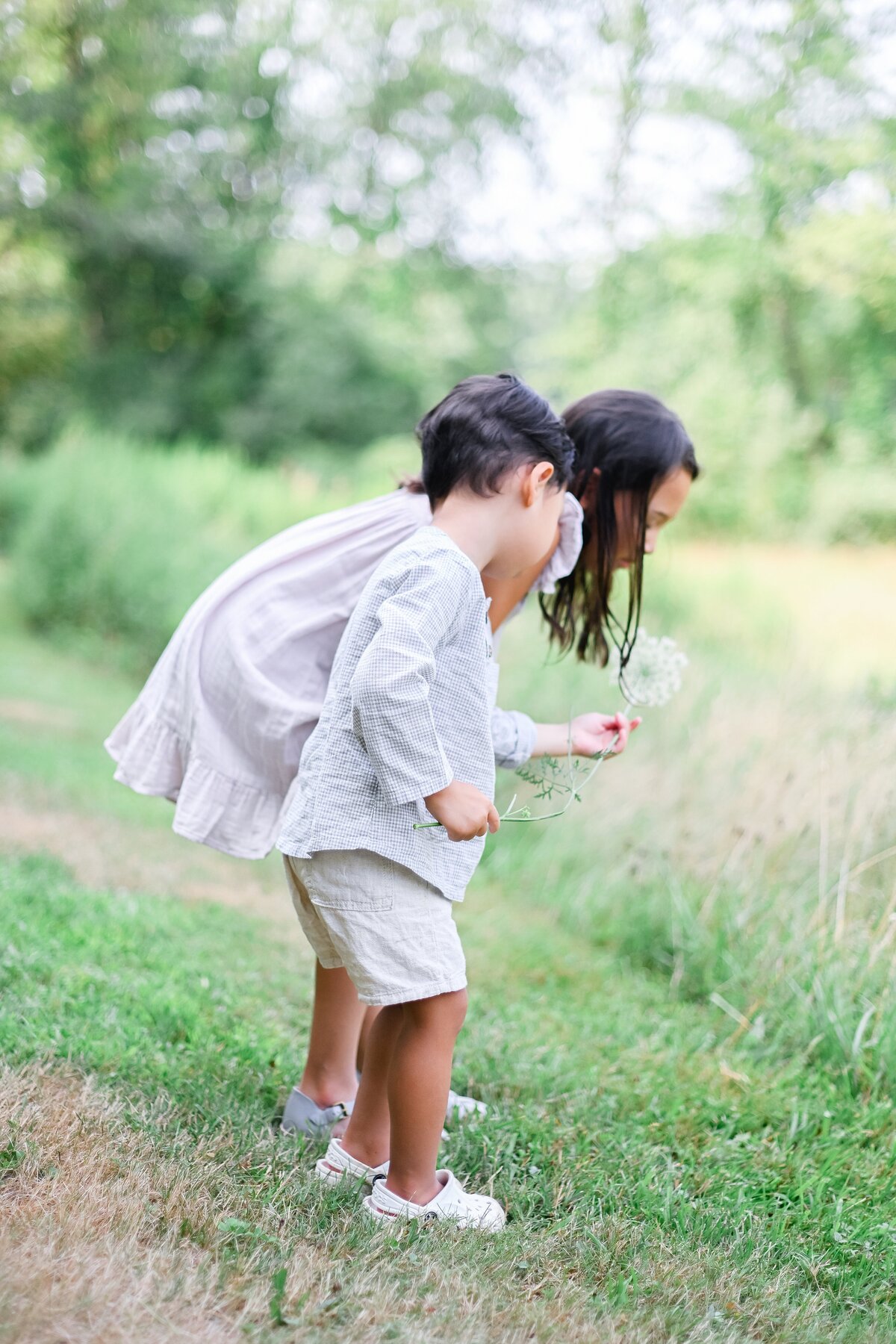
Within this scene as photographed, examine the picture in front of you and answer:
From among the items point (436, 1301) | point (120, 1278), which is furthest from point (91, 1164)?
point (436, 1301)

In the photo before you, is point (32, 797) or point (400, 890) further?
point (32, 797)

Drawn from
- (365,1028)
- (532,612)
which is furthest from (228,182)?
(365,1028)

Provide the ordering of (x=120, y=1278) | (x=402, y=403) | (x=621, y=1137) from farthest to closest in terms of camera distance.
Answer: (x=402, y=403) < (x=621, y=1137) < (x=120, y=1278)

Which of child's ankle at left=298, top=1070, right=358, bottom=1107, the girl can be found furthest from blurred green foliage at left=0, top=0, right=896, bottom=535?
child's ankle at left=298, top=1070, right=358, bottom=1107

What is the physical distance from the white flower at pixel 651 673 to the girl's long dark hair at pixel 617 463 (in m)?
0.05

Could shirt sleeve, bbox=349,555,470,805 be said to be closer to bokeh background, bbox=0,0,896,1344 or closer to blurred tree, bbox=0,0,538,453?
bokeh background, bbox=0,0,896,1344

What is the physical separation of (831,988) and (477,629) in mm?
1912

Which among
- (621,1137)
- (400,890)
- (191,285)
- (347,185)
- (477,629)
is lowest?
(621,1137)

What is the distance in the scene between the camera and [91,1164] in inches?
80.1

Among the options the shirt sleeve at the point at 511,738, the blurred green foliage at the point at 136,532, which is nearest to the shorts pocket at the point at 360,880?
the shirt sleeve at the point at 511,738

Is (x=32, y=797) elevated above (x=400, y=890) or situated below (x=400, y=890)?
below

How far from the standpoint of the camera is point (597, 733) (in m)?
2.48

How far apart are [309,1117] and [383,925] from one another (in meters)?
0.70

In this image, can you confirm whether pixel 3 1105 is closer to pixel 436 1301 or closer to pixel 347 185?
pixel 436 1301
